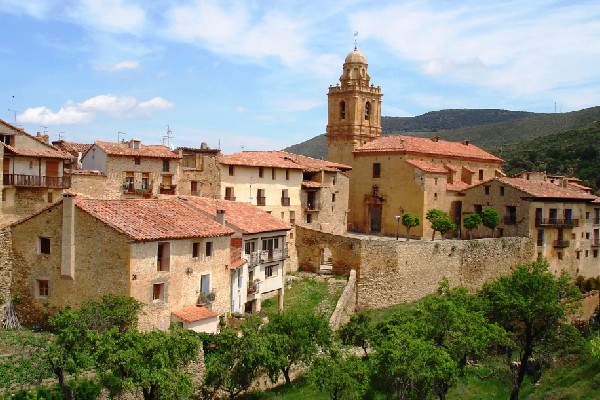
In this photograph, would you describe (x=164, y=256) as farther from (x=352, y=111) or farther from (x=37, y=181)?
(x=352, y=111)

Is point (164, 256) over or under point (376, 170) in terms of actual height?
under

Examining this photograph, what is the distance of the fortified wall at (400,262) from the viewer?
37469 mm

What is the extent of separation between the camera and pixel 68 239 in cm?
→ 2395

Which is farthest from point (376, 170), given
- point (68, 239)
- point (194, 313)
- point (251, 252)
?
point (68, 239)

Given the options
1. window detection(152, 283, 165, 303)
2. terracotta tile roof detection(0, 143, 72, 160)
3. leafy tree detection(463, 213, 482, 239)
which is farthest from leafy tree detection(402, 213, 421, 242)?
window detection(152, 283, 165, 303)

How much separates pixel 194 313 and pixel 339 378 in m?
5.97

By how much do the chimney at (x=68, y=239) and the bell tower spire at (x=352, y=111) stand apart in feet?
107

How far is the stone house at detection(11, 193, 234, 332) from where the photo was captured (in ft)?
76.1

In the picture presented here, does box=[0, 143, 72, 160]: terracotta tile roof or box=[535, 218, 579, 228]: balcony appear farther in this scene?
box=[535, 218, 579, 228]: balcony

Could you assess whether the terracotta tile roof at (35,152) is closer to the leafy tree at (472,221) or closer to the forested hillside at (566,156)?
the leafy tree at (472,221)

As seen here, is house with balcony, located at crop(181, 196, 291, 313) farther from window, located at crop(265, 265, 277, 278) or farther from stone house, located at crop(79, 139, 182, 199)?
stone house, located at crop(79, 139, 182, 199)

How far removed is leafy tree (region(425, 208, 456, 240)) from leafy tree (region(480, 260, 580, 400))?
1501 cm

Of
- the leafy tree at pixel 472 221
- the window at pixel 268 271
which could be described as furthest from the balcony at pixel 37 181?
the leafy tree at pixel 472 221

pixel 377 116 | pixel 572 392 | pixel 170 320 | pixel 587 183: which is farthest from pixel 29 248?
pixel 587 183
